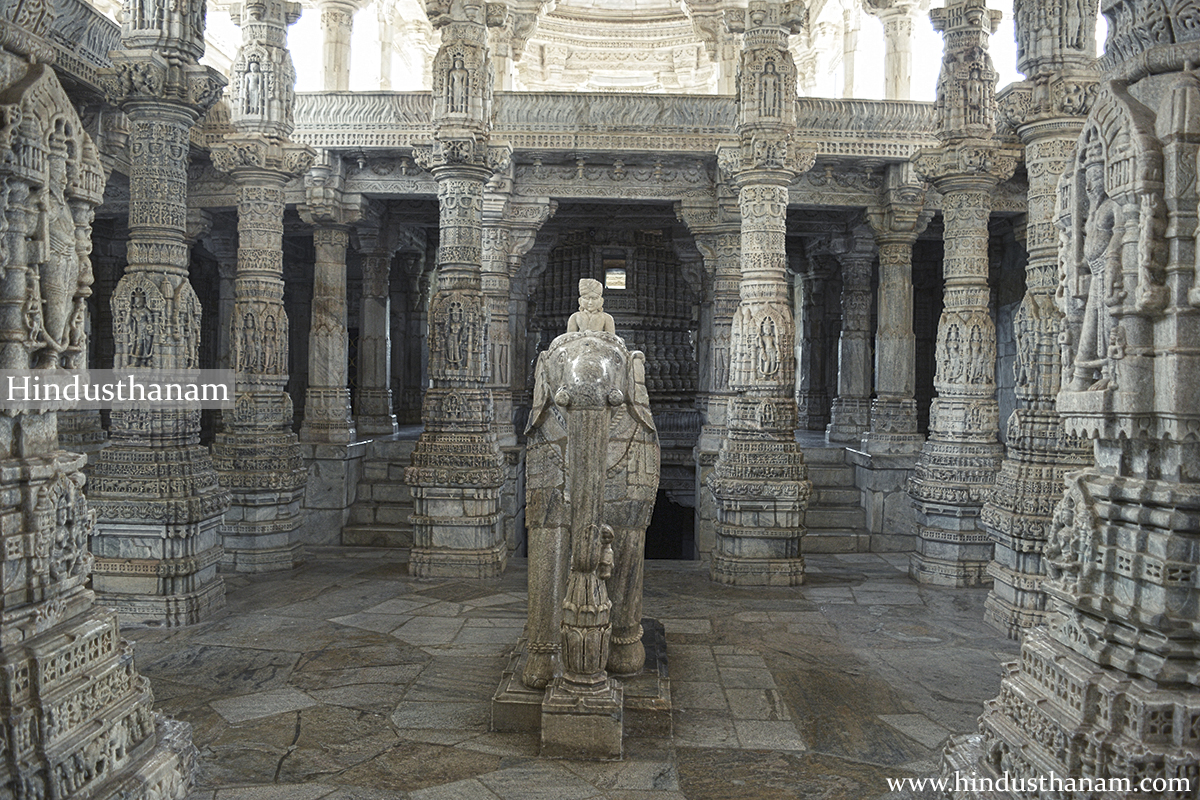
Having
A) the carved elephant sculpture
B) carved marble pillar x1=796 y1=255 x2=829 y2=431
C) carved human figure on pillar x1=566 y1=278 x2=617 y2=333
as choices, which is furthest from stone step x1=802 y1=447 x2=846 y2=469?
the carved elephant sculpture

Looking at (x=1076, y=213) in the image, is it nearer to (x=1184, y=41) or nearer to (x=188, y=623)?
(x=1184, y=41)

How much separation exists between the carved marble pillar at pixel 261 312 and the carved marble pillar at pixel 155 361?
1.44m

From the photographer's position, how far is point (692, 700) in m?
4.64

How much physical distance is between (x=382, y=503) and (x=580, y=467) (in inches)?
264

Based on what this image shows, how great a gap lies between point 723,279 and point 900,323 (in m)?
2.60

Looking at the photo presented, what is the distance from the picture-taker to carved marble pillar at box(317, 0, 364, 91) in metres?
12.0

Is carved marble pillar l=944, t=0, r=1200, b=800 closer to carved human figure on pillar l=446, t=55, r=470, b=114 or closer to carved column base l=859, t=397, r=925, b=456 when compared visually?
carved human figure on pillar l=446, t=55, r=470, b=114

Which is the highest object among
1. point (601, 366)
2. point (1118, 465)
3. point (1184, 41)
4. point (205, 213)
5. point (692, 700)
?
point (205, 213)

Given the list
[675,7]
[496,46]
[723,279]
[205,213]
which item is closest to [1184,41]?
[723,279]

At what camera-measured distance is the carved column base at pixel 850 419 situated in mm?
12547

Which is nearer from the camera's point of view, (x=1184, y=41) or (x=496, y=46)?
(x=1184, y=41)

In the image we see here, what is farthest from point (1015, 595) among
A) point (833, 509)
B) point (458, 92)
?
point (458, 92)

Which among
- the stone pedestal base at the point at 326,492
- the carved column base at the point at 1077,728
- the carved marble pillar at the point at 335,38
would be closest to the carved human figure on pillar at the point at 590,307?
the carved column base at the point at 1077,728

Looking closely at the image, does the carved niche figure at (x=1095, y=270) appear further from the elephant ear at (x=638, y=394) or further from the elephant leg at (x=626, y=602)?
the elephant leg at (x=626, y=602)
